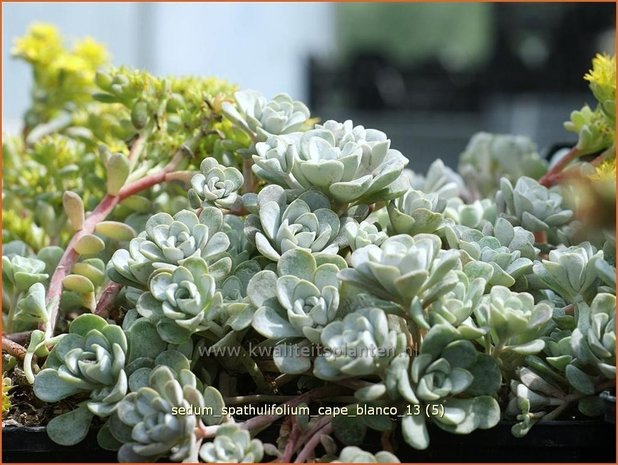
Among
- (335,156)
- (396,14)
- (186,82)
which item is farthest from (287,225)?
(396,14)

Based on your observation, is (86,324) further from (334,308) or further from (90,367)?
(334,308)

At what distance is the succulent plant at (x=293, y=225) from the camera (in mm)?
708

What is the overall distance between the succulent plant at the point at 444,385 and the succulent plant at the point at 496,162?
494mm

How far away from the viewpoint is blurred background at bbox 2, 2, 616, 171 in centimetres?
368

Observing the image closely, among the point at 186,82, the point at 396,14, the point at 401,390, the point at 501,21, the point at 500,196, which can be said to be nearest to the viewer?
the point at 401,390

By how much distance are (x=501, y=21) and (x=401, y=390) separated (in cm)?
1070

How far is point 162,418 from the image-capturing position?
638 millimetres

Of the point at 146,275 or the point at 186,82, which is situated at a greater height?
the point at 186,82

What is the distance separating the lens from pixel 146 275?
2.38ft

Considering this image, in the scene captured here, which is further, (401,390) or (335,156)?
(335,156)

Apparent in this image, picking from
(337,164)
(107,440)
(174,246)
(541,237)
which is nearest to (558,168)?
(541,237)

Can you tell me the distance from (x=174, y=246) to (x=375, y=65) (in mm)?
9725

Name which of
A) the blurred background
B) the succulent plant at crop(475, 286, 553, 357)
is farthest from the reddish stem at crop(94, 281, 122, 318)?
the blurred background

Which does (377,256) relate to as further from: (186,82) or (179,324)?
(186,82)
